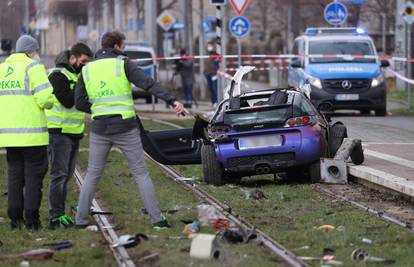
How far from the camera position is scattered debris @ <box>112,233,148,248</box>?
28.4ft

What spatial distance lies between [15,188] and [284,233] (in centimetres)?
254

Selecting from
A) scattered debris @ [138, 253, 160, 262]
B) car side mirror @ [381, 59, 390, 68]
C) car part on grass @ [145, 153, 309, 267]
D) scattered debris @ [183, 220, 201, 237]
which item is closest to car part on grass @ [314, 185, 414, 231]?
car part on grass @ [145, 153, 309, 267]

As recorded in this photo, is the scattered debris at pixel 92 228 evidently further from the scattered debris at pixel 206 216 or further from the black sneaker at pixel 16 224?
the scattered debris at pixel 206 216

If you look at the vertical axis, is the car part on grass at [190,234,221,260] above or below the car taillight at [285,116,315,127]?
below

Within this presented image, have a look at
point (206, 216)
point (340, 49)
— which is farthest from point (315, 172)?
point (340, 49)

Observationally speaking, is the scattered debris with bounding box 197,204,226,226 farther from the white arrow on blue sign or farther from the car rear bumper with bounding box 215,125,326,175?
the white arrow on blue sign

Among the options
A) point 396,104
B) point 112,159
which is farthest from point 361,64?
point 112,159

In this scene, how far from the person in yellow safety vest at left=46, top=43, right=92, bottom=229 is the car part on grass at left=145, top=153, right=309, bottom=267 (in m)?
1.59

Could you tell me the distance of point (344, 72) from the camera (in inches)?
992

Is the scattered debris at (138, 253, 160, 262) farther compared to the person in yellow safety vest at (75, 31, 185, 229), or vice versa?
the person in yellow safety vest at (75, 31, 185, 229)

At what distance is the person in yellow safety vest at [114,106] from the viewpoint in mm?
9398

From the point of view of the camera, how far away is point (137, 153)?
955cm

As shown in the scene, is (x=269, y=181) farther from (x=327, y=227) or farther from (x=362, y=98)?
(x=362, y=98)

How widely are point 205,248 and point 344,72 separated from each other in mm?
17732
